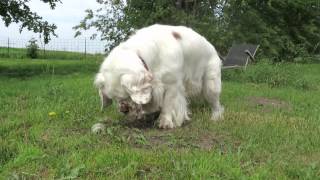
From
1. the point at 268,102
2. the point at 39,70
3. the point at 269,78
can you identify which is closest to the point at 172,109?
the point at 268,102

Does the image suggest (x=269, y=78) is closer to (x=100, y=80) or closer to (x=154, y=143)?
(x=100, y=80)

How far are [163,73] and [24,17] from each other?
12.9m

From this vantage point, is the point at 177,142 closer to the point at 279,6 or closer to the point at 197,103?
the point at 197,103

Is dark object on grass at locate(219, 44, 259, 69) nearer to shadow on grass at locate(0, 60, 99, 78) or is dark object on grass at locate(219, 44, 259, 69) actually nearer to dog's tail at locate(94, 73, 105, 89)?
shadow on grass at locate(0, 60, 99, 78)

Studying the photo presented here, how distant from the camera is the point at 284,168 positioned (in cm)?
591

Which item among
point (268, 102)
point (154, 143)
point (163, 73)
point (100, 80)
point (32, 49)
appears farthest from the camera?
point (32, 49)

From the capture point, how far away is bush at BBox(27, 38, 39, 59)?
110 feet

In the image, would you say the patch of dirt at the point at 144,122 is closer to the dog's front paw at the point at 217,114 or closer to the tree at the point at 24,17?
the dog's front paw at the point at 217,114

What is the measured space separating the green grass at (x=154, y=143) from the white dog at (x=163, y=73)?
27 centimetres

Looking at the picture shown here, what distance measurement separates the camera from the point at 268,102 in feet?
36.9

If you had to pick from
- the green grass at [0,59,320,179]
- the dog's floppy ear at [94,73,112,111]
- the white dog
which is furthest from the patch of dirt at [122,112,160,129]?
the dog's floppy ear at [94,73,112,111]

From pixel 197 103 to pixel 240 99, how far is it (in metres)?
2.21

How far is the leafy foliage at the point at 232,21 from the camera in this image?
21641 millimetres

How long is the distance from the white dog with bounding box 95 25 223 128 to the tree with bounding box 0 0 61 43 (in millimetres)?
11687
